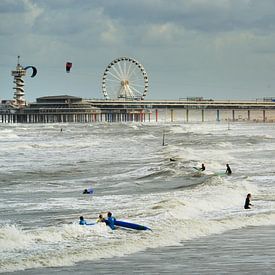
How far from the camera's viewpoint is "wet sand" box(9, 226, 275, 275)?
19016 millimetres

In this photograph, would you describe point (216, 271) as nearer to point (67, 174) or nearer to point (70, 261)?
point (70, 261)

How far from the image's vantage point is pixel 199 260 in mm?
20156

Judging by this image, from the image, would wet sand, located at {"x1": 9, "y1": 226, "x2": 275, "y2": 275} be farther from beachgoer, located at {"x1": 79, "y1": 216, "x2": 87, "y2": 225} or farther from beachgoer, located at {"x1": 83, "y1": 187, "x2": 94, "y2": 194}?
beachgoer, located at {"x1": 83, "y1": 187, "x2": 94, "y2": 194}

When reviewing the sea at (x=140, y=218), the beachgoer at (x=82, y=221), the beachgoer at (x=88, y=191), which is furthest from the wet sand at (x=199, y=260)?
the beachgoer at (x=88, y=191)

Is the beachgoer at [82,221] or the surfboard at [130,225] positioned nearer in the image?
the surfboard at [130,225]

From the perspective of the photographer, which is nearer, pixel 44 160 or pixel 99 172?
pixel 99 172

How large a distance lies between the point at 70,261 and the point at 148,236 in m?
3.88

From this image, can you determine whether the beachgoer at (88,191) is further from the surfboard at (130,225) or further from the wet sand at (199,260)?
the wet sand at (199,260)

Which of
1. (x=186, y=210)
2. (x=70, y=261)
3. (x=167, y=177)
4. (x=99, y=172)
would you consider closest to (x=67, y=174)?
(x=99, y=172)

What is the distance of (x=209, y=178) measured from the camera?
131 ft

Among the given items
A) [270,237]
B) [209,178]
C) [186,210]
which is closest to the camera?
[270,237]

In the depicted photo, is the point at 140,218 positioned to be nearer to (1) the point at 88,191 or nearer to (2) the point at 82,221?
(2) the point at 82,221

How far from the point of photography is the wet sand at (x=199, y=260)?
749 inches

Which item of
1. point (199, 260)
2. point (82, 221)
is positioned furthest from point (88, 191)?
point (199, 260)
